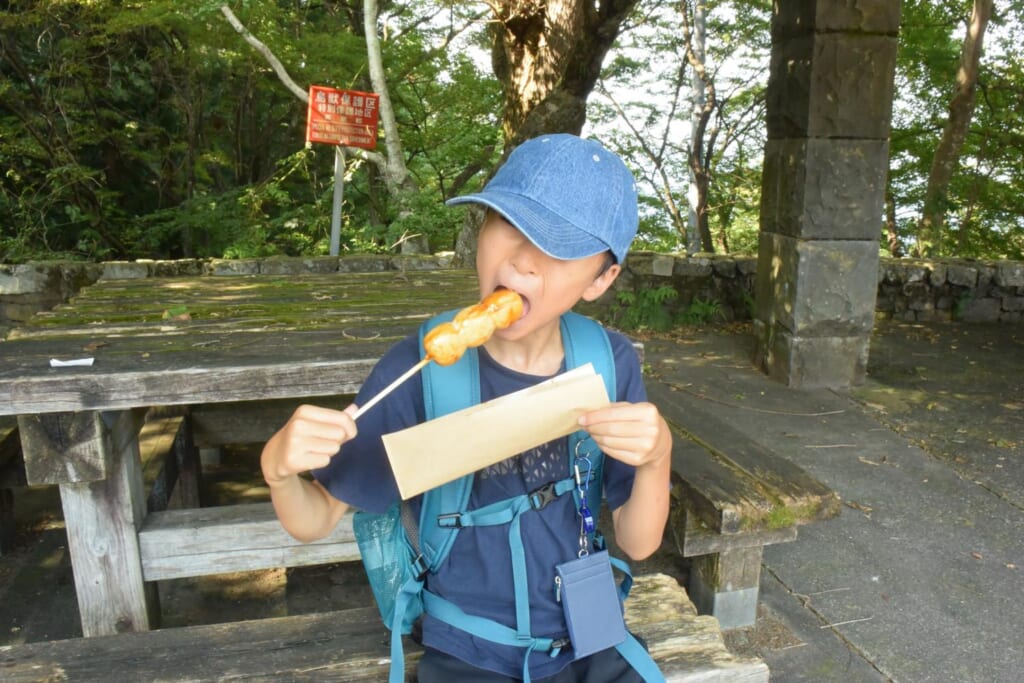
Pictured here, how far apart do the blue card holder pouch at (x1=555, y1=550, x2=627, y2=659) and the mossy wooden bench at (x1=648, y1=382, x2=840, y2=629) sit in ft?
2.50

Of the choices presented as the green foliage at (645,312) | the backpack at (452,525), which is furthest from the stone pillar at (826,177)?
the backpack at (452,525)

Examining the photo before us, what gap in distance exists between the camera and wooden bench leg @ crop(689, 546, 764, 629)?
263 centimetres

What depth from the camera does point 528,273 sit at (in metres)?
1.48

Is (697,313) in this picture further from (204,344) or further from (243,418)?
(204,344)

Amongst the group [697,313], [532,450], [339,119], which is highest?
[339,119]

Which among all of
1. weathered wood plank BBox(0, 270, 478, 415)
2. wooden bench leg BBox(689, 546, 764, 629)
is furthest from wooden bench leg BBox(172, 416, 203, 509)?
wooden bench leg BBox(689, 546, 764, 629)

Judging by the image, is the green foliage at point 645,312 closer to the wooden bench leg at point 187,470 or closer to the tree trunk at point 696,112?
the tree trunk at point 696,112

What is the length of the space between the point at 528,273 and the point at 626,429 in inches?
13.0

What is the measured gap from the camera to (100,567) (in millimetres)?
2393

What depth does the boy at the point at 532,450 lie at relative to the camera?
145cm

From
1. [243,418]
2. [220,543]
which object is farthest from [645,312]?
[220,543]

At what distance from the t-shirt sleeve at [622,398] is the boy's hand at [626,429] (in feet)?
A: 0.86

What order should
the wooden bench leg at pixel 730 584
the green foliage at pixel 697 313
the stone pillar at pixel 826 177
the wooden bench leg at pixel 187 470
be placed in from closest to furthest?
the wooden bench leg at pixel 730 584, the wooden bench leg at pixel 187 470, the stone pillar at pixel 826 177, the green foliage at pixel 697 313

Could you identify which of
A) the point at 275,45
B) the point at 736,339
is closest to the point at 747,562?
the point at 736,339
